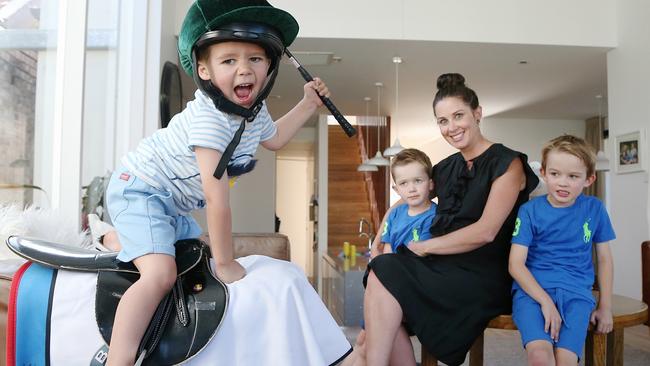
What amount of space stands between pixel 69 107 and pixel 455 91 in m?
2.00

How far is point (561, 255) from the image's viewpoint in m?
Result: 1.67

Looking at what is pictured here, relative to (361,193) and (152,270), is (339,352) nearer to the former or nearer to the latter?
(152,270)

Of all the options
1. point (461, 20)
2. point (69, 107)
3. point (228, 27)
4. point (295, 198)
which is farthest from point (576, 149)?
point (295, 198)

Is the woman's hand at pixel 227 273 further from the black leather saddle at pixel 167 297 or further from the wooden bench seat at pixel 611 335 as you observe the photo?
the wooden bench seat at pixel 611 335

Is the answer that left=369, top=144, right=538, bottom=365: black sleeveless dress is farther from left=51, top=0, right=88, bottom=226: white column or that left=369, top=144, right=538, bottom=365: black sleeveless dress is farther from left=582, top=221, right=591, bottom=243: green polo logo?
left=51, top=0, right=88, bottom=226: white column

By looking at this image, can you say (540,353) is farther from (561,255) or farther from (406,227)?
(406,227)

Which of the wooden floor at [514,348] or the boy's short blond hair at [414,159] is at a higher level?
the boy's short blond hair at [414,159]

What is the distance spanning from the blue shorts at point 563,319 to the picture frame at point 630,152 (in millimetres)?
3613

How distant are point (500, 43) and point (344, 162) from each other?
4.71 m

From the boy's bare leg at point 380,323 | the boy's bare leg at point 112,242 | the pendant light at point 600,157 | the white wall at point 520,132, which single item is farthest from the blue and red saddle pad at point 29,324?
the white wall at point 520,132

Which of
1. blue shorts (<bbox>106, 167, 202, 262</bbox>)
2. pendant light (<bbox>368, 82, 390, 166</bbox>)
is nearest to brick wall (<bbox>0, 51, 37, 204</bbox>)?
blue shorts (<bbox>106, 167, 202, 262</bbox>)

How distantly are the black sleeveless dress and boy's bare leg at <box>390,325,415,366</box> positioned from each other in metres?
0.05

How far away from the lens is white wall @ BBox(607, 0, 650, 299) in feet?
14.9

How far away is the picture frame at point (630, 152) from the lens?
4.54 meters
